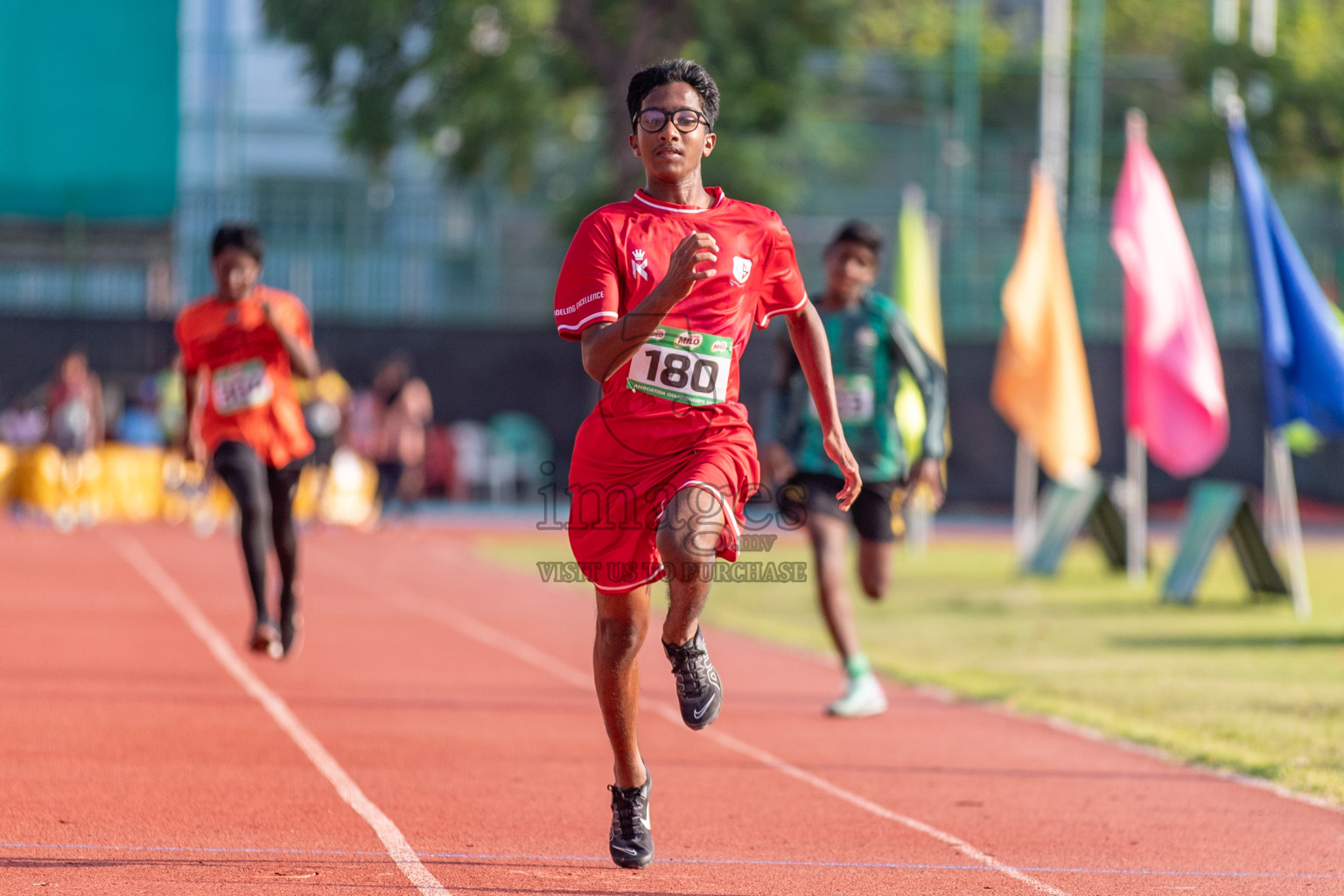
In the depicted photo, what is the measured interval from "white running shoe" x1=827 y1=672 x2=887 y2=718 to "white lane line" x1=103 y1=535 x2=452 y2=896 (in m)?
2.47

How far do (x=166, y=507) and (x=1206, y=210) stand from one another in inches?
721

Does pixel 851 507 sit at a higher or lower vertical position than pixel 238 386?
lower

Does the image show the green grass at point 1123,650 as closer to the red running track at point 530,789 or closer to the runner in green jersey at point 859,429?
the red running track at point 530,789

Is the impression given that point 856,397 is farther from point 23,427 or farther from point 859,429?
point 23,427

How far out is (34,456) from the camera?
2227 centimetres

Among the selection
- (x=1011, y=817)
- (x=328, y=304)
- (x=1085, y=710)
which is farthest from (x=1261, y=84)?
(x=1011, y=817)

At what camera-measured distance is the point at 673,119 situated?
4.96 meters

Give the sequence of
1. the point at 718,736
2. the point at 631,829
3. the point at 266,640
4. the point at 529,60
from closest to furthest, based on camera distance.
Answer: the point at 631,829 → the point at 718,736 → the point at 266,640 → the point at 529,60

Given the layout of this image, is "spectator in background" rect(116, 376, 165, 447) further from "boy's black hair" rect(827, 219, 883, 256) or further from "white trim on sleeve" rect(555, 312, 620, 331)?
"white trim on sleeve" rect(555, 312, 620, 331)

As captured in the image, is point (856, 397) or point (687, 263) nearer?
point (687, 263)

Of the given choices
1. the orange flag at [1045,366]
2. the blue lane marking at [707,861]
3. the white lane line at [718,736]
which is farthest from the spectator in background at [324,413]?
the blue lane marking at [707,861]

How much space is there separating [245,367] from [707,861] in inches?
168

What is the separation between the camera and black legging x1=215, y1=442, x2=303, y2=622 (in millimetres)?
8727

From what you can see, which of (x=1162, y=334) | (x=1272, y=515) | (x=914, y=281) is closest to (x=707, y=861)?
(x=1162, y=334)
